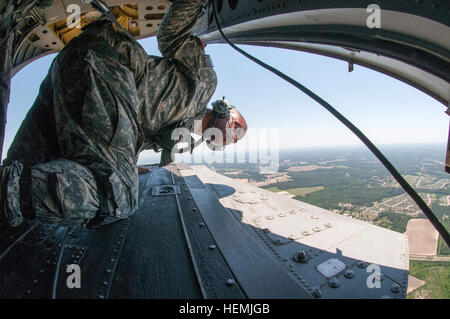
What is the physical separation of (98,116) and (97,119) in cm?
2

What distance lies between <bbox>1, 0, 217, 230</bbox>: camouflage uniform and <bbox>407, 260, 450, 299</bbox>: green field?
31.0 ft

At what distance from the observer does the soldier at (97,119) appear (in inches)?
39.6

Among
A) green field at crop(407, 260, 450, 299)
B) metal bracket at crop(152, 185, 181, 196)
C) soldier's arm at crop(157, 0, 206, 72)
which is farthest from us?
green field at crop(407, 260, 450, 299)

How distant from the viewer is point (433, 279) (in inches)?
311

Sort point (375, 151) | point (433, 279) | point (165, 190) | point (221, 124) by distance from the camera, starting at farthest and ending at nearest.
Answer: point (433, 279), point (165, 190), point (221, 124), point (375, 151)

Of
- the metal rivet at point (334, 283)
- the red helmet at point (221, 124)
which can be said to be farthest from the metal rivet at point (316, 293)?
the red helmet at point (221, 124)

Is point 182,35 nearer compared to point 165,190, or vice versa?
point 182,35

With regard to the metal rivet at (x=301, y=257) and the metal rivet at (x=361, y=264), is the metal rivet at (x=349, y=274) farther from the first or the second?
the metal rivet at (x=301, y=257)

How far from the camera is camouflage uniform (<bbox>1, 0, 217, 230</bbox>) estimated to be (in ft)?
3.39

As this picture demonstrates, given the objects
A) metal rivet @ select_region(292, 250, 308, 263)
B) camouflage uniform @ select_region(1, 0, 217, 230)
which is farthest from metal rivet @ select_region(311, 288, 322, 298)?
camouflage uniform @ select_region(1, 0, 217, 230)
